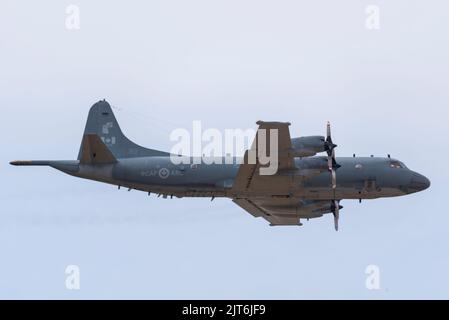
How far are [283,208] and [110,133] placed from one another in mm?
10060

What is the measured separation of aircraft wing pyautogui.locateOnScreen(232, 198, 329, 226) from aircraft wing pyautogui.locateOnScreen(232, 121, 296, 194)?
8.01 feet

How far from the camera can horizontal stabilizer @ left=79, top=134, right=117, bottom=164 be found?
49.8m

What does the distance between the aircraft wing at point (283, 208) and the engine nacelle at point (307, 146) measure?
460cm

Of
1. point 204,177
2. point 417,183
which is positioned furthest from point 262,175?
point 417,183

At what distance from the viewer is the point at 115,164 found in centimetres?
5097

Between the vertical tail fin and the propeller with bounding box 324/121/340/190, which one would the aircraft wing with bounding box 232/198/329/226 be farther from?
the vertical tail fin

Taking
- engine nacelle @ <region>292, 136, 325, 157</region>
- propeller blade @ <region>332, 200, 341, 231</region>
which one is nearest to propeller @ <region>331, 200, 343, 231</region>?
propeller blade @ <region>332, 200, 341, 231</region>

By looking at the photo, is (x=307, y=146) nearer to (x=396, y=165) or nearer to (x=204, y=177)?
(x=204, y=177)

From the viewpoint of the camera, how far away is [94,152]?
5025 cm

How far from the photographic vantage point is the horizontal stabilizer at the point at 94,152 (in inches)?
1960
